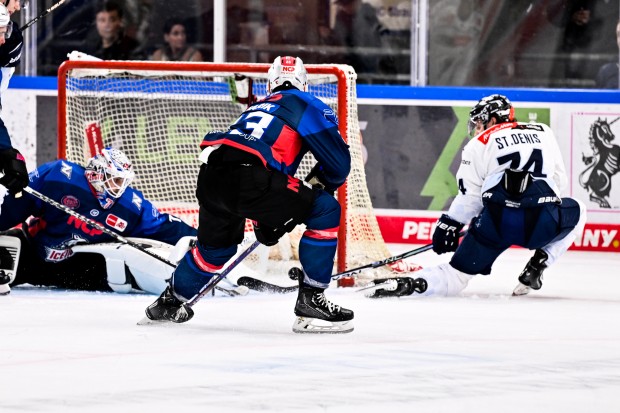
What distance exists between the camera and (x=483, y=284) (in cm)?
575

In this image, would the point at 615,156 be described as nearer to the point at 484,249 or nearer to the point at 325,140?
the point at 484,249

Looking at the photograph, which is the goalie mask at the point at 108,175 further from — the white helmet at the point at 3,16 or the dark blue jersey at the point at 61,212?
the white helmet at the point at 3,16

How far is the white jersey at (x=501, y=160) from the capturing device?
16.8 ft

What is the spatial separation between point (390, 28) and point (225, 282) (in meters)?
2.54

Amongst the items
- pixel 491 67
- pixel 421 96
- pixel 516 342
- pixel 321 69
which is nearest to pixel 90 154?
pixel 321 69

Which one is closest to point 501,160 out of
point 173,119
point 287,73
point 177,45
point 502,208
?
point 502,208

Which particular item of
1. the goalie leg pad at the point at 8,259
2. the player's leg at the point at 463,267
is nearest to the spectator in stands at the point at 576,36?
the player's leg at the point at 463,267

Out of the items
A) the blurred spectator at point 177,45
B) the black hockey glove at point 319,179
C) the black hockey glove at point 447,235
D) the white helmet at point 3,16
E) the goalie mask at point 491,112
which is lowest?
the black hockey glove at point 447,235

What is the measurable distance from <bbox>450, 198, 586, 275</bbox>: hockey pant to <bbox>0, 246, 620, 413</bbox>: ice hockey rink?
17 centimetres

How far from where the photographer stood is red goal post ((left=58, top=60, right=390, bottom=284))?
571 cm

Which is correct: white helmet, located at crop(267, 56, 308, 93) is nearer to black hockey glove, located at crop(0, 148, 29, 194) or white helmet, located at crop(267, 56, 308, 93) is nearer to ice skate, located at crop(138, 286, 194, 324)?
ice skate, located at crop(138, 286, 194, 324)

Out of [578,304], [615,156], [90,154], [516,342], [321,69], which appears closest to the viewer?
[516,342]

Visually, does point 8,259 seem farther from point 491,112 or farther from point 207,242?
point 491,112

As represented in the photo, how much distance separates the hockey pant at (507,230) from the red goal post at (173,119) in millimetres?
627
